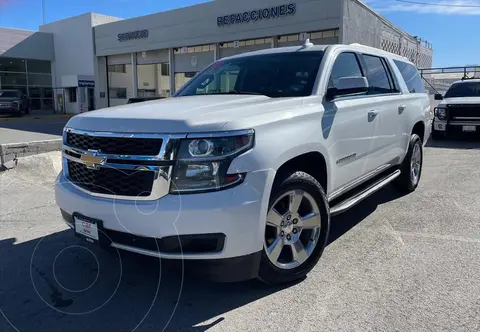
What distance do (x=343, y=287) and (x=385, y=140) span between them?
89.4 inches

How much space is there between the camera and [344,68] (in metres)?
4.33

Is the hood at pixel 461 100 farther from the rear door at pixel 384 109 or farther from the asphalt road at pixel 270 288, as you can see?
the asphalt road at pixel 270 288

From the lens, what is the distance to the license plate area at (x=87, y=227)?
301 centimetres

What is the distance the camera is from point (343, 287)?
3.34 metres

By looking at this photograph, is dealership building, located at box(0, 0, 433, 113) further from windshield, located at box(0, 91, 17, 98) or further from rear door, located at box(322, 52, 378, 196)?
rear door, located at box(322, 52, 378, 196)

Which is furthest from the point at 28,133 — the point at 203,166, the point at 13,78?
the point at 13,78

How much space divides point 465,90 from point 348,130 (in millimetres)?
11416

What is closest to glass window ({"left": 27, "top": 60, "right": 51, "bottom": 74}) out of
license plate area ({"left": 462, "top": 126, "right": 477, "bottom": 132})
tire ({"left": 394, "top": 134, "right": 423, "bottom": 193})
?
license plate area ({"left": 462, "top": 126, "right": 477, "bottom": 132})

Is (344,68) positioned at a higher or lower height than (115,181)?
higher

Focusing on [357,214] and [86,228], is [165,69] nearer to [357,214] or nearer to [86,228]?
[357,214]

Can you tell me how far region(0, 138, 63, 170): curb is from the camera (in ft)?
25.7

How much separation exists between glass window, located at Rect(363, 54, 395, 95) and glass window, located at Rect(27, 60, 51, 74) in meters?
39.2

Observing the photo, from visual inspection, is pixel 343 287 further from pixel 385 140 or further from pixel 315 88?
pixel 385 140

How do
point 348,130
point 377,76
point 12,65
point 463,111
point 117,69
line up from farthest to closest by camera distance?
point 12,65 < point 117,69 < point 463,111 < point 377,76 < point 348,130
